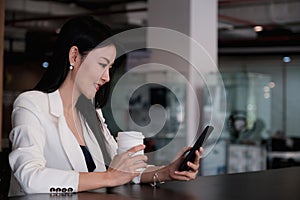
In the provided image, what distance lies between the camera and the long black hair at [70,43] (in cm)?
162

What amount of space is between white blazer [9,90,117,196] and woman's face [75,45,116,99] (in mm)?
99

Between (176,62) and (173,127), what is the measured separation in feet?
2.02

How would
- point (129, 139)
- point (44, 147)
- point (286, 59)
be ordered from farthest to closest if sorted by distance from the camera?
point (286, 59) → point (44, 147) → point (129, 139)

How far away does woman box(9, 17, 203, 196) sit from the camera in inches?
54.4

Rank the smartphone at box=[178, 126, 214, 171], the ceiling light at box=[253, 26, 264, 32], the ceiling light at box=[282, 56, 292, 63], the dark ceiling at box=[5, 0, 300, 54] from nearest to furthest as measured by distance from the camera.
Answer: the smartphone at box=[178, 126, 214, 171] → the dark ceiling at box=[5, 0, 300, 54] → the ceiling light at box=[253, 26, 264, 32] → the ceiling light at box=[282, 56, 292, 63]

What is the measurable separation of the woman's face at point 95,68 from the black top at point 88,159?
18cm

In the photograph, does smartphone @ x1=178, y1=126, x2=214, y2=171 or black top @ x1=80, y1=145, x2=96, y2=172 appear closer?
smartphone @ x1=178, y1=126, x2=214, y2=171

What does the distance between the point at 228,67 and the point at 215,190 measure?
10.2 meters

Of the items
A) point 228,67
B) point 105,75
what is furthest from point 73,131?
point 228,67

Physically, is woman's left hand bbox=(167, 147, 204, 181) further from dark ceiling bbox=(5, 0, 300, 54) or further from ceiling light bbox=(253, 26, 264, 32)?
ceiling light bbox=(253, 26, 264, 32)

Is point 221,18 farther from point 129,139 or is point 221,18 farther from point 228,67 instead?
point 129,139

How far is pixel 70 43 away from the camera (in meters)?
1.63

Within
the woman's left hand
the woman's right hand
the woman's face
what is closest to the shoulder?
the woman's face

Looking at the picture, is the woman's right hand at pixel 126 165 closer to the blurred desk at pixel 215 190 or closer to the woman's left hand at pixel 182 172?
the blurred desk at pixel 215 190
